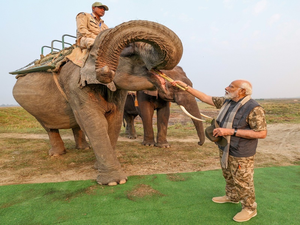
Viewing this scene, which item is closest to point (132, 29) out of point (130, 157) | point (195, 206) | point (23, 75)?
point (195, 206)

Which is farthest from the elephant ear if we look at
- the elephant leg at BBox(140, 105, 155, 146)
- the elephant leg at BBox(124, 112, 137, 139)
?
the elephant leg at BBox(124, 112, 137, 139)

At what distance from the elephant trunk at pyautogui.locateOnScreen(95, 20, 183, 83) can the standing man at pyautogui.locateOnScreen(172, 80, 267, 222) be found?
0.86 m

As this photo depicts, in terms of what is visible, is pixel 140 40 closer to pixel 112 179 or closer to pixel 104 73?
pixel 104 73

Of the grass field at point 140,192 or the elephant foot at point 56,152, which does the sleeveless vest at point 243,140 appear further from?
the elephant foot at point 56,152

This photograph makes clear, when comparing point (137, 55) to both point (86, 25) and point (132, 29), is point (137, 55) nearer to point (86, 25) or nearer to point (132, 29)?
→ point (132, 29)

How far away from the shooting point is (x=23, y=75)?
19.8ft

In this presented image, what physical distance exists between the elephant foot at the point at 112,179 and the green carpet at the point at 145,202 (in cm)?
10

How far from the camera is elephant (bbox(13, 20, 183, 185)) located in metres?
2.93

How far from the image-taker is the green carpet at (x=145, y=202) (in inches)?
110

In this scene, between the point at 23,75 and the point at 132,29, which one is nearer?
the point at 132,29

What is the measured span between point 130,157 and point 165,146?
1817 mm

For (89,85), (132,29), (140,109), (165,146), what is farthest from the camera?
(140,109)

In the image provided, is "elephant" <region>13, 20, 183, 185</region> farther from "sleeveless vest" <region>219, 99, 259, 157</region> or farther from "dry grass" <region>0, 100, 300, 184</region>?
"sleeveless vest" <region>219, 99, 259, 157</region>

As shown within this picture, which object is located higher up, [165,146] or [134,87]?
[134,87]
